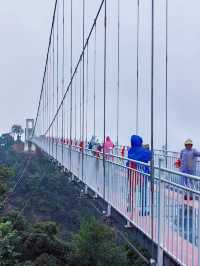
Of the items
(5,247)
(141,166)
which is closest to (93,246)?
(5,247)

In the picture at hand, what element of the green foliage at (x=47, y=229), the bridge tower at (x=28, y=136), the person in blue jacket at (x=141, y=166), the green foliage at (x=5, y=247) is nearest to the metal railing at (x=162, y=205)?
the person in blue jacket at (x=141, y=166)

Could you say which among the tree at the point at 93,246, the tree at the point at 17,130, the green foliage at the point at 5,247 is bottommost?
the tree at the point at 93,246

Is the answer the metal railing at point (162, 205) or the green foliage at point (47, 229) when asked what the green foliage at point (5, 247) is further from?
the metal railing at point (162, 205)

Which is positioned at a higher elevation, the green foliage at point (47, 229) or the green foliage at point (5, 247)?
the green foliage at point (5, 247)

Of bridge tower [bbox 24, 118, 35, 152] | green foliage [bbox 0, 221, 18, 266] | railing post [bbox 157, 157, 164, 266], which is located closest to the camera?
railing post [bbox 157, 157, 164, 266]

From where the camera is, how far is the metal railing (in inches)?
110

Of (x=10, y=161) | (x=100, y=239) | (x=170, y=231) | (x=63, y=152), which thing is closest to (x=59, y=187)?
(x=100, y=239)

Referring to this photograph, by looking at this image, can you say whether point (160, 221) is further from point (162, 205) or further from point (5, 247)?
point (5, 247)

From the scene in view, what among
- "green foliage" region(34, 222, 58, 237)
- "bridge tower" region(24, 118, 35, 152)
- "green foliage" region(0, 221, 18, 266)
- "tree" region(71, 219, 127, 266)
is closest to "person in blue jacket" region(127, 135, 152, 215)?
"green foliage" region(0, 221, 18, 266)

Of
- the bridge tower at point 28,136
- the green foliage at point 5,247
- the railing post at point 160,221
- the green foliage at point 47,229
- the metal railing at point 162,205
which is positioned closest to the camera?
the metal railing at point 162,205

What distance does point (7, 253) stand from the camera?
1299cm

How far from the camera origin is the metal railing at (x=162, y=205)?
Result: 2787 millimetres

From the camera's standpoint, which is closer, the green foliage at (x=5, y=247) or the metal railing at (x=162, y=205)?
the metal railing at (x=162, y=205)

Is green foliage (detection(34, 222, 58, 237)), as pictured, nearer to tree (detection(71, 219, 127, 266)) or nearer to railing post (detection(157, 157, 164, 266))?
tree (detection(71, 219, 127, 266))
